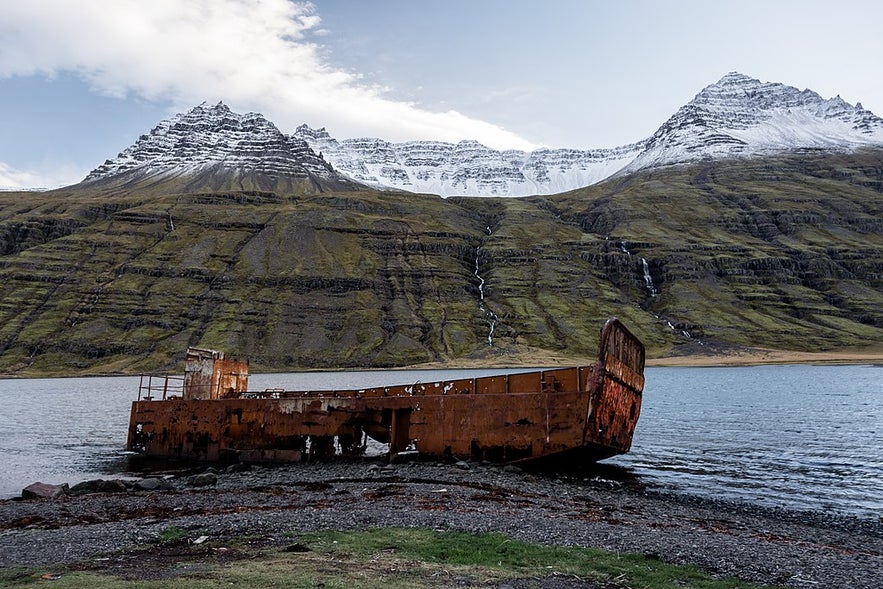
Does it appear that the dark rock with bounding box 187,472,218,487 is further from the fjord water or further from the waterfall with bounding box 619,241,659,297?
the waterfall with bounding box 619,241,659,297

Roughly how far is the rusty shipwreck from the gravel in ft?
4.81

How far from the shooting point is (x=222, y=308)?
162875 millimetres

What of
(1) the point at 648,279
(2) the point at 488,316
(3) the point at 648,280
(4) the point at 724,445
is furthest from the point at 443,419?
(1) the point at 648,279

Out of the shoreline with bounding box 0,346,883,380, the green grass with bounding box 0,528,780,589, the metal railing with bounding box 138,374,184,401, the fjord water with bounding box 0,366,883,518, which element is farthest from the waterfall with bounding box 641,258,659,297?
the green grass with bounding box 0,528,780,589

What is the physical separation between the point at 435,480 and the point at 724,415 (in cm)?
3721

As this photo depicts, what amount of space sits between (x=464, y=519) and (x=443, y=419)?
11052 mm

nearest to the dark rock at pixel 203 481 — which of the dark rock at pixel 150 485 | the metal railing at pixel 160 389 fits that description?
the dark rock at pixel 150 485

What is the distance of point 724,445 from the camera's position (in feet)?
120

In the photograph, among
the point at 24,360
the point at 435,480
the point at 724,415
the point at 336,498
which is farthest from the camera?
the point at 24,360

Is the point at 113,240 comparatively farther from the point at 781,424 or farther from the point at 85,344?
the point at 781,424

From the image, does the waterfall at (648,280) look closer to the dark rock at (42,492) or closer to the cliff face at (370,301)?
the cliff face at (370,301)

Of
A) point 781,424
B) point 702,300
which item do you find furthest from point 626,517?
point 702,300

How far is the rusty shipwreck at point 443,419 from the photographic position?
2489 cm

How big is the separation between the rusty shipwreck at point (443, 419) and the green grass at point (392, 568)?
35.9 feet
